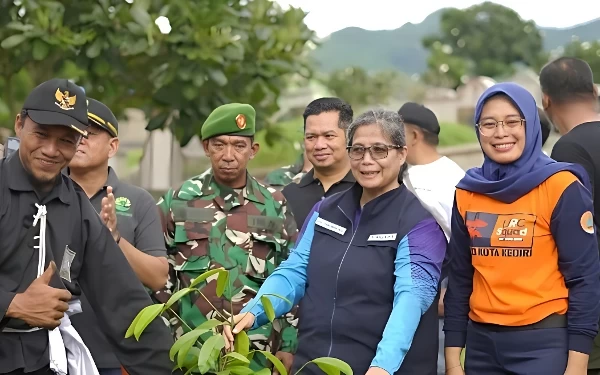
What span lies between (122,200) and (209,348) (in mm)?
1336

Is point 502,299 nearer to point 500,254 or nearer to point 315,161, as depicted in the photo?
point 500,254

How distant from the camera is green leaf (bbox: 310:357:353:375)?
359cm

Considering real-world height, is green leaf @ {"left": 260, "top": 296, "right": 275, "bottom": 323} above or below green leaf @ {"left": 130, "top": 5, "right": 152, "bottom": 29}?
below

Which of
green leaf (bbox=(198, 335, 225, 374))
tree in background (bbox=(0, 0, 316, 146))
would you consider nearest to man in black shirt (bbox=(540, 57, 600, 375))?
green leaf (bbox=(198, 335, 225, 374))

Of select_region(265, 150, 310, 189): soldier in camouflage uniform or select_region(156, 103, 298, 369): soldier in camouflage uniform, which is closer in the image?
select_region(156, 103, 298, 369): soldier in camouflage uniform

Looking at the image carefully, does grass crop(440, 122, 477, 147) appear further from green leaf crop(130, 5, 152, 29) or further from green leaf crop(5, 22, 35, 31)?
green leaf crop(5, 22, 35, 31)

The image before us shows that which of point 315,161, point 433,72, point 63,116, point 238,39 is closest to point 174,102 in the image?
point 238,39

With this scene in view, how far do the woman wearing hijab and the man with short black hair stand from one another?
5.37 ft

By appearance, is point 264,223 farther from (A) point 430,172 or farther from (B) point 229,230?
(A) point 430,172

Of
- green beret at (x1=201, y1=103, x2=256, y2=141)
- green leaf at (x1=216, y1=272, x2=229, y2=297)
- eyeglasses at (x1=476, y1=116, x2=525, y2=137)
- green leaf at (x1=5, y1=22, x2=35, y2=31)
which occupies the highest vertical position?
green leaf at (x1=5, y1=22, x2=35, y2=31)

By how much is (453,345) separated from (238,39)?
19.2 ft

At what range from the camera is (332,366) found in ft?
11.9

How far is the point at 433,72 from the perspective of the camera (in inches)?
3120

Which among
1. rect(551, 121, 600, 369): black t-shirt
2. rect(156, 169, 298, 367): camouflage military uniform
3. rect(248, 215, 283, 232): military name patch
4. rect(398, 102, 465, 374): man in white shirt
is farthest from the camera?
rect(398, 102, 465, 374): man in white shirt
